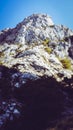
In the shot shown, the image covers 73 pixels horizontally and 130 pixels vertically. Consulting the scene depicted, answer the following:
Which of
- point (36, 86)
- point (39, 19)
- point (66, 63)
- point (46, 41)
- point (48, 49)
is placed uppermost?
point (39, 19)

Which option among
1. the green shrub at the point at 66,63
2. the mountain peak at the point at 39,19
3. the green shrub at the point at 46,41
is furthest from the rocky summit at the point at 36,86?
the mountain peak at the point at 39,19

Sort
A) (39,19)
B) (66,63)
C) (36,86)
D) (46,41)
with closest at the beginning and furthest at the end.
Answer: (36,86), (66,63), (46,41), (39,19)

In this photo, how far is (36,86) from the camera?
58562mm

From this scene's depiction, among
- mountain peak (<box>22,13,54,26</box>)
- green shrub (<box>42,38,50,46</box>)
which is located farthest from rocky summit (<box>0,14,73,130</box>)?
mountain peak (<box>22,13,54,26</box>)

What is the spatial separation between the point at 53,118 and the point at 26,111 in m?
5.32

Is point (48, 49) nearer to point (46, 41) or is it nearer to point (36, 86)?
point (46, 41)

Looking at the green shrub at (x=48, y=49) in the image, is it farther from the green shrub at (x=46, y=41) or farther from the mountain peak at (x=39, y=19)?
the mountain peak at (x=39, y=19)

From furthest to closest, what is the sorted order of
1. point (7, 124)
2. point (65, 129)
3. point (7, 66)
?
point (7, 66) → point (7, 124) → point (65, 129)

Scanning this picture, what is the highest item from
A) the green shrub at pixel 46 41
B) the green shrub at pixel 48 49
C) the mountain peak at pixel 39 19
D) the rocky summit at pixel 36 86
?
the mountain peak at pixel 39 19

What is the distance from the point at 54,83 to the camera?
61.7 meters

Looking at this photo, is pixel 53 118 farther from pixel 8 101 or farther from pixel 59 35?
pixel 59 35

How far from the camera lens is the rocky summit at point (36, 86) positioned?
50594 millimetres

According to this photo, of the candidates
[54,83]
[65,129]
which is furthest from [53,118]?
[54,83]

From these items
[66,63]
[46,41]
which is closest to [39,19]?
[46,41]
